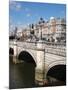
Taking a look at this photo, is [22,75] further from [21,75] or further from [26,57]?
[26,57]

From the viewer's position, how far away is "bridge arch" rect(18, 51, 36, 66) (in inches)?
89.7

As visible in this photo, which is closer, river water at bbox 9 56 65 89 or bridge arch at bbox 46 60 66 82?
river water at bbox 9 56 65 89

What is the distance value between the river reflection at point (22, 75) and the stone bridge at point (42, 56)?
0.05 m

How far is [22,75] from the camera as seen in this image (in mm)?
2281

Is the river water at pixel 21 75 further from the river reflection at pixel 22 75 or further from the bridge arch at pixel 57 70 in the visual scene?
the bridge arch at pixel 57 70

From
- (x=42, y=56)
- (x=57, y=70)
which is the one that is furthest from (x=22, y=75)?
(x=57, y=70)

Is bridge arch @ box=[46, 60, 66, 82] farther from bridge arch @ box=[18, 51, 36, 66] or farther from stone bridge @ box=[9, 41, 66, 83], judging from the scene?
bridge arch @ box=[18, 51, 36, 66]

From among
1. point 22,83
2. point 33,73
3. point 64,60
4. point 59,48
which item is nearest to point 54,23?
point 59,48

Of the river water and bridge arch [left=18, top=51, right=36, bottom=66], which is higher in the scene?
bridge arch [left=18, top=51, right=36, bottom=66]

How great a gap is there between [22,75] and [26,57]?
20 cm

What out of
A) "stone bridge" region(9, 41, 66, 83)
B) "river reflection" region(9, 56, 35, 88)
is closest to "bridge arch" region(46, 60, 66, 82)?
"stone bridge" region(9, 41, 66, 83)

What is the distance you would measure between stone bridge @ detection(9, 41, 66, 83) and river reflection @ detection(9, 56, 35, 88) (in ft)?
0.15

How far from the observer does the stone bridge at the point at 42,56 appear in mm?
2279

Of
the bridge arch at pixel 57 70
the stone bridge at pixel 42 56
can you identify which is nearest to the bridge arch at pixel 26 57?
the stone bridge at pixel 42 56
